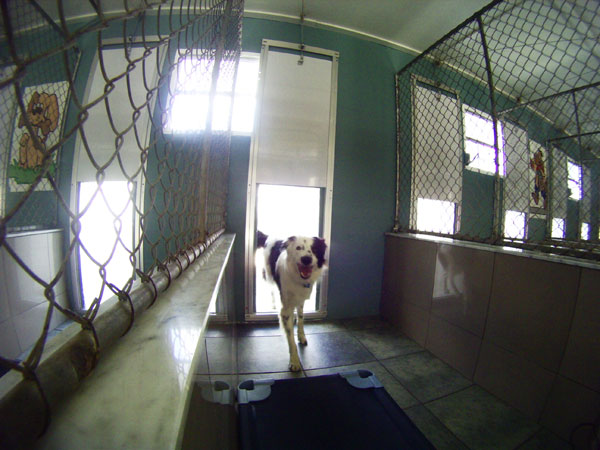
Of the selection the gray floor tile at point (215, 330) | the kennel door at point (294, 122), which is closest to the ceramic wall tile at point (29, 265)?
the gray floor tile at point (215, 330)

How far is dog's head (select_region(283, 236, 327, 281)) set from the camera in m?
2.20

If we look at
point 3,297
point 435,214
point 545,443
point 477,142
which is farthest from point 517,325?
point 3,297

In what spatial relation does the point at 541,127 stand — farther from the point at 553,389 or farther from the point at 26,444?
the point at 26,444

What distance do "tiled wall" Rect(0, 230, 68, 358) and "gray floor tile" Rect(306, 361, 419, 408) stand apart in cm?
295

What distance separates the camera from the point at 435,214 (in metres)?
3.30

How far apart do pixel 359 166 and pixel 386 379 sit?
7.95 feet

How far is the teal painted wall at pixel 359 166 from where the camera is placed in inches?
112

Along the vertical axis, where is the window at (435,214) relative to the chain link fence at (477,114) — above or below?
below

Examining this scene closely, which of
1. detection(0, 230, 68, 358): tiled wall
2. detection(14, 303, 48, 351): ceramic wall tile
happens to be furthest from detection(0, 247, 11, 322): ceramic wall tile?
detection(14, 303, 48, 351): ceramic wall tile

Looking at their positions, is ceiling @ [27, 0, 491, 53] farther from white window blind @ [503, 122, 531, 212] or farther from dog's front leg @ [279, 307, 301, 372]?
dog's front leg @ [279, 307, 301, 372]

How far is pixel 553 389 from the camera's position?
1404mm

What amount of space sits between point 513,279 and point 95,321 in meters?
2.42

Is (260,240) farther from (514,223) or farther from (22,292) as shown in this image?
(514,223)

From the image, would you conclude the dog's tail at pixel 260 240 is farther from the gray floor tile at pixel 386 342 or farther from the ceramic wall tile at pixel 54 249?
the ceramic wall tile at pixel 54 249
